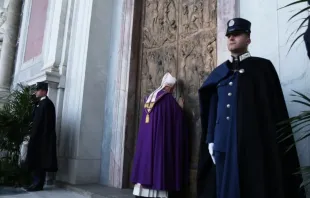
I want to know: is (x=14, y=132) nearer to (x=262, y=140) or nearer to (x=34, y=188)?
(x=34, y=188)

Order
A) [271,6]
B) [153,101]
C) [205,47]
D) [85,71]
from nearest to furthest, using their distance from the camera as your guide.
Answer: [271,6] < [153,101] < [205,47] < [85,71]

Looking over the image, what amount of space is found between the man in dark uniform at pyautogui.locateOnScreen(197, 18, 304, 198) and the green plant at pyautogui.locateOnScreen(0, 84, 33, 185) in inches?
156

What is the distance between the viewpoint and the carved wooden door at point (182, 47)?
4.18 m

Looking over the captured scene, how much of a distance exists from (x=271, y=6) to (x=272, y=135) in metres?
1.74

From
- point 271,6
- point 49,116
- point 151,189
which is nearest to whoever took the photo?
point 271,6

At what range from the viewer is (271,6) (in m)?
3.22

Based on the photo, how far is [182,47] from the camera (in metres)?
4.68

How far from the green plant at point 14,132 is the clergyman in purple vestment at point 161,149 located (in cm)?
274

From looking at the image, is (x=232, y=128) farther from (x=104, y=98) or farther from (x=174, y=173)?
(x=104, y=98)

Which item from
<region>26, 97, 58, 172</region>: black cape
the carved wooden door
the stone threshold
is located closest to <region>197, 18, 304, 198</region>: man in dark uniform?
the carved wooden door

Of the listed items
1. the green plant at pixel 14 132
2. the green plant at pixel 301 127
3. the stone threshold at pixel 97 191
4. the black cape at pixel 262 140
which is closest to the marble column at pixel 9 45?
the green plant at pixel 14 132

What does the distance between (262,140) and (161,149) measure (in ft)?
5.38

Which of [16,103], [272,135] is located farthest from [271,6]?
[16,103]

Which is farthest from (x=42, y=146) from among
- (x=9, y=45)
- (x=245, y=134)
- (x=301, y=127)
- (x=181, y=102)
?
(x=9, y=45)
